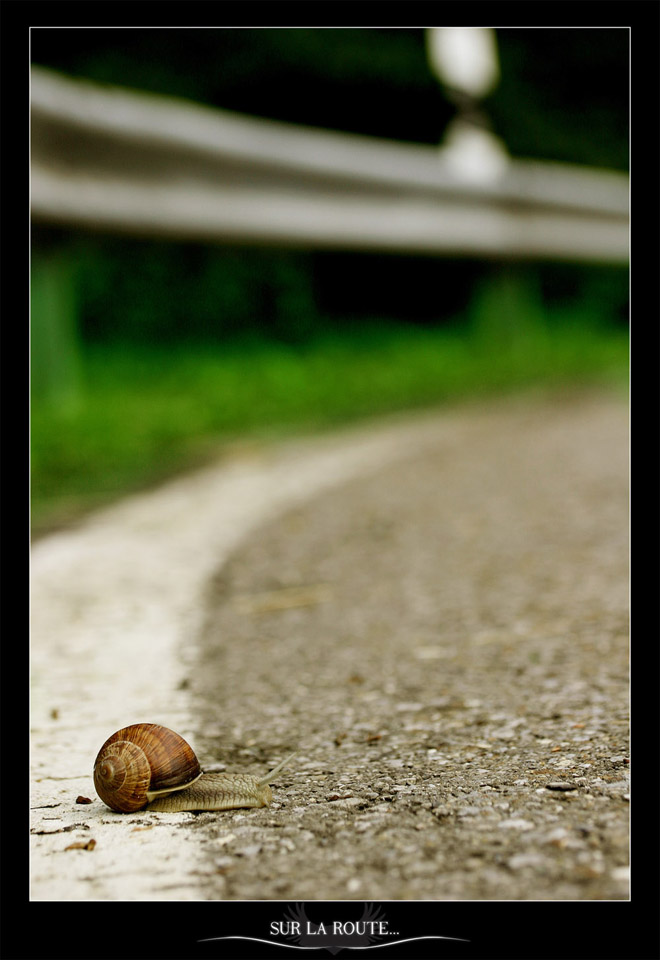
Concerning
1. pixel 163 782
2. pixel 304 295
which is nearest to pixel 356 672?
pixel 163 782

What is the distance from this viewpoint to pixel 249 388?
11.5 feet

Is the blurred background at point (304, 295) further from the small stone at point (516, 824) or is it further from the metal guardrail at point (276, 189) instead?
the small stone at point (516, 824)

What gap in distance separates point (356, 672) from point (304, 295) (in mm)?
3285

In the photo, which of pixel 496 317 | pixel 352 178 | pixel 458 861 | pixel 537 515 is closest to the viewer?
pixel 458 861

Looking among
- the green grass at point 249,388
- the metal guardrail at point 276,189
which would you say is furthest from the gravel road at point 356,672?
the metal guardrail at point 276,189

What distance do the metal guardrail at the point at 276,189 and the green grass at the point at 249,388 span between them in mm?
452

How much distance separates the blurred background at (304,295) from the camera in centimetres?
300

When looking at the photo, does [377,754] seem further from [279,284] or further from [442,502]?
[279,284]

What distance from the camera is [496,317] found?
196 inches

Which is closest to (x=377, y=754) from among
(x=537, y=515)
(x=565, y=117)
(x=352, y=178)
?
(x=537, y=515)

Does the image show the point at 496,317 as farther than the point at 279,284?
Yes

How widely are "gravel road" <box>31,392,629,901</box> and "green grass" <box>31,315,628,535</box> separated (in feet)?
0.76

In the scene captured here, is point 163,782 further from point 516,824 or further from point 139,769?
point 516,824
